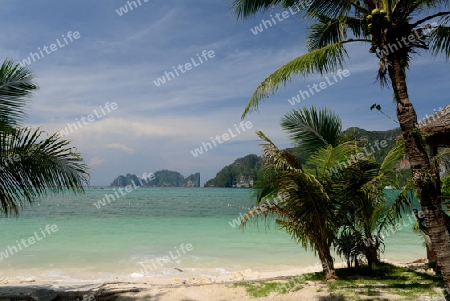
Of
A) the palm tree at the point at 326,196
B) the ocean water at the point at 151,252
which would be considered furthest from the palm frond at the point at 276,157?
the ocean water at the point at 151,252

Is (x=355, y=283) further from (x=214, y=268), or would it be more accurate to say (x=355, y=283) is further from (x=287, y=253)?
(x=287, y=253)

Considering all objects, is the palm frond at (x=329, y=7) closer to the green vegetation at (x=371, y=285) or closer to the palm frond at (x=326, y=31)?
the palm frond at (x=326, y=31)

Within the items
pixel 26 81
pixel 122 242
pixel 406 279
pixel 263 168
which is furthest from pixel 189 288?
pixel 122 242

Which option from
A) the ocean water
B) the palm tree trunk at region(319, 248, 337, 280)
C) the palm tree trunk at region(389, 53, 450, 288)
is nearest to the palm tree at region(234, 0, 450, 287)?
the palm tree trunk at region(389, 53, 450, 288)

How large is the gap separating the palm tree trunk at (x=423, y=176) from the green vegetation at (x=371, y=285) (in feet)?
3.94

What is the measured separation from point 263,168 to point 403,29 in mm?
3095

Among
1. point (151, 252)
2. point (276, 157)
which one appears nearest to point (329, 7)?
point (276, 157)

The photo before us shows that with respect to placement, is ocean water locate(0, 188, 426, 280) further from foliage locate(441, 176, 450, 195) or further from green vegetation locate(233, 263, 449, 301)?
foliage locate(441, 176, 450, 195)

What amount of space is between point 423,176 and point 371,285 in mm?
2590

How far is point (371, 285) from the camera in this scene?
5926 millimetres

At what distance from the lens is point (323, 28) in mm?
6430

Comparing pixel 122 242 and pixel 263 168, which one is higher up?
pixel 263 168

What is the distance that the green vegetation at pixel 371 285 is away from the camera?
5273 millimetres

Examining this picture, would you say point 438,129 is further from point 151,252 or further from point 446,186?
point 151,252
